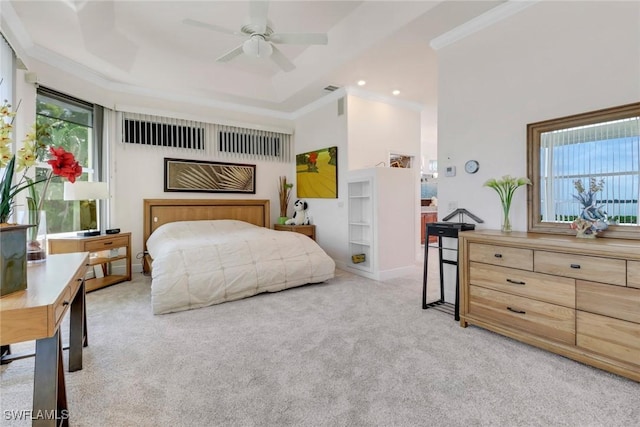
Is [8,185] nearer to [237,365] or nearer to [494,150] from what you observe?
[237,365]

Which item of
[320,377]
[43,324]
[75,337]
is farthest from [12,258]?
[320,377]

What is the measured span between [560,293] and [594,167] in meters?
1.05

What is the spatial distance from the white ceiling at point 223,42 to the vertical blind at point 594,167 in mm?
1467

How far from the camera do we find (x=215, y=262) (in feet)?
10.7

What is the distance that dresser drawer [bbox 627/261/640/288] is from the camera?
174 centimetres

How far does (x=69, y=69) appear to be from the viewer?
3916 millimetres

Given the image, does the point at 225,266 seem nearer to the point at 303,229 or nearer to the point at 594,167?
the point at 303,229

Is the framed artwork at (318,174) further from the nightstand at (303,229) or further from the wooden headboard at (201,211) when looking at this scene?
the wooden headboard at (201,211)

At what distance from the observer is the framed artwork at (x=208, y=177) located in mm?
5020

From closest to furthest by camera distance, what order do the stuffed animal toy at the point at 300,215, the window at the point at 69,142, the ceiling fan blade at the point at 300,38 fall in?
the ceiling fan blade at the point at 300,38
the window at the point at 69,142
the stuffed animal toy at the point at 300,215

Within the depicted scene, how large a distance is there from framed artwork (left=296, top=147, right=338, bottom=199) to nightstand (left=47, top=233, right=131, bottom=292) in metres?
3.02

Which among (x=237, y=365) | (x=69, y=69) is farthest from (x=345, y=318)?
(x=69, y=69)

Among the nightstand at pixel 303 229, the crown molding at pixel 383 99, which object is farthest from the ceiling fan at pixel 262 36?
the nightstand at pixel 303 229

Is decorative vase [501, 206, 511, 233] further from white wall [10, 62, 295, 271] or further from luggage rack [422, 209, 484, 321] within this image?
white wall [10, 62, 295, 271]
